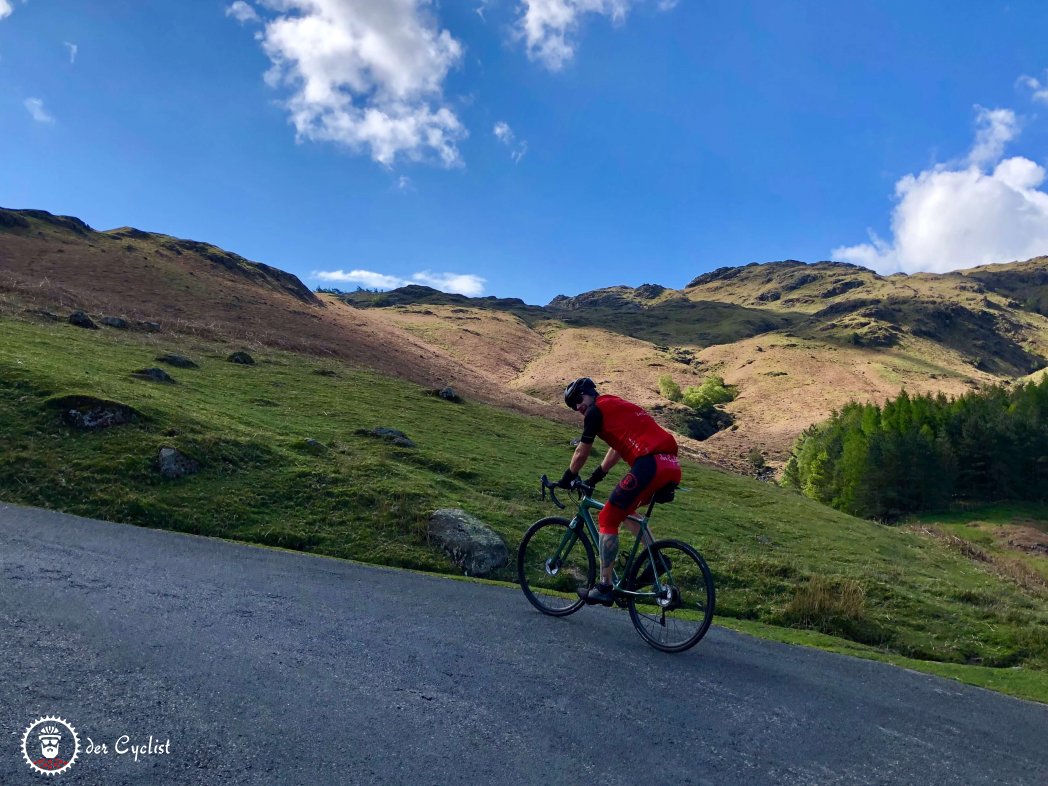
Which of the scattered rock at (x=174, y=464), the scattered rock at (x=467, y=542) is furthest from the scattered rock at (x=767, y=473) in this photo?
the scattered rock at (x=174, y=464)

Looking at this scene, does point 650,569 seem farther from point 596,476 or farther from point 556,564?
point 556,564

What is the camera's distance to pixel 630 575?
9.80 meters

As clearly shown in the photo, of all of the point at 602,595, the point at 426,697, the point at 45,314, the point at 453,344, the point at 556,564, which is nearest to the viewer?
the point at 426,697

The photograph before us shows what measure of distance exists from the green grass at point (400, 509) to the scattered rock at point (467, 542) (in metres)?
0.34

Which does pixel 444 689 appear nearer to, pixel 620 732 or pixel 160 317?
pixel 620 732

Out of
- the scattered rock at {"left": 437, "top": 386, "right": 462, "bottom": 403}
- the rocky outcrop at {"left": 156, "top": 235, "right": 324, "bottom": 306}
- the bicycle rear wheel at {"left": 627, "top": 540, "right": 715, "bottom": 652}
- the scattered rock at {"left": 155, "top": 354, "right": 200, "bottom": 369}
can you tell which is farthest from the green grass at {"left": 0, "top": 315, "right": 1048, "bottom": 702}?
the rocky outcrop at {"left": 156, "top": 235, "right": 324, "bottom": 306}

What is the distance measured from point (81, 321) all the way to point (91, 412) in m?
36.7

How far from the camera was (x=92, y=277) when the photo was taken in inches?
2916

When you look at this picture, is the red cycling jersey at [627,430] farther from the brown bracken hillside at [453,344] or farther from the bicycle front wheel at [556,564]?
the brown bracken hillside at [453,344]

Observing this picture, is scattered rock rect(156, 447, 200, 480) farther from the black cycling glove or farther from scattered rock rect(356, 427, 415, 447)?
the black cycling glove

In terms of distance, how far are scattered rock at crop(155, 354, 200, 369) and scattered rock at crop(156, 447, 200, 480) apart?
88.2ft

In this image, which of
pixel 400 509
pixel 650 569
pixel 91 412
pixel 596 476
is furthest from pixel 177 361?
pixel 650 569

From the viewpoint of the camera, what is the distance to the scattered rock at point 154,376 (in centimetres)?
3378

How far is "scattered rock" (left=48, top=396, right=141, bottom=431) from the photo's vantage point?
19.9m
